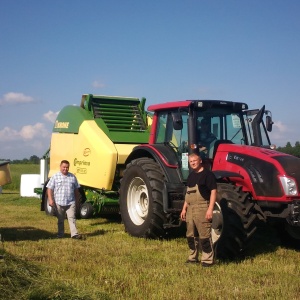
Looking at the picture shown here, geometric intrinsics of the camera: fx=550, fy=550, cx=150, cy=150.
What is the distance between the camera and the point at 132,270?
6648 mm

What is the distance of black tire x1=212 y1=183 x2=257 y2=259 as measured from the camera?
7.19 metres

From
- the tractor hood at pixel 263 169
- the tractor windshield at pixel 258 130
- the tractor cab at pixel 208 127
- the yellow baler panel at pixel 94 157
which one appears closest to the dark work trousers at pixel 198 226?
the tractor hood at pixel 263 169

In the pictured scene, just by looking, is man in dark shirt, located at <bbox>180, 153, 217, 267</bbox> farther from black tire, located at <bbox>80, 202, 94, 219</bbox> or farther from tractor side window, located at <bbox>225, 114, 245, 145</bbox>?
black tire, located at <bbox>80, 202, 94, 219</bbox>

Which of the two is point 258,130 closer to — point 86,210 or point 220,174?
point 220,174

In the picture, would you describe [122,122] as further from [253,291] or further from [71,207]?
[253,291]

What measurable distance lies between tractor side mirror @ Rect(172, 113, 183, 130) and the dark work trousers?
1651 millimetres

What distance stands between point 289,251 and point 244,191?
51.3 inches

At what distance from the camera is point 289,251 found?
8312 millimetres

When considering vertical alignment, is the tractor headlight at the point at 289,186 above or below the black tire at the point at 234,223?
above

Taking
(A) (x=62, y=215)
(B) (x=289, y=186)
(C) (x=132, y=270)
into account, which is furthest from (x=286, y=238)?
(A) (x=62, y=215)

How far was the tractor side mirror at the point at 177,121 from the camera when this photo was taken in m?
8.65

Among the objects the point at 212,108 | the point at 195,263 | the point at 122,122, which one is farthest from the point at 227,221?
the point at 122,122

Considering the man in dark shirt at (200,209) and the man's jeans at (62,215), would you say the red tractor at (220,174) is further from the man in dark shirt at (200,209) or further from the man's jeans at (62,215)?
the man's jeans at (62,215)

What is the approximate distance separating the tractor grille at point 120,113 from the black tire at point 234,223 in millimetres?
5578
